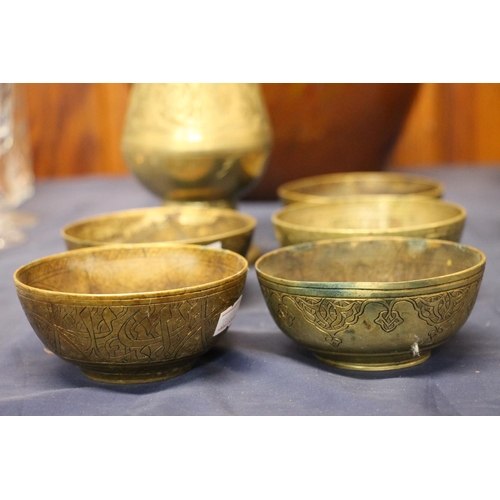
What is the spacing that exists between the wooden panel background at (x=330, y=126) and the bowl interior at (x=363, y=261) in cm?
88

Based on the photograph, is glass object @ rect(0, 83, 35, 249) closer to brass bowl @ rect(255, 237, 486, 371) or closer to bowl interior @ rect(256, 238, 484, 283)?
bowl interior @ rect(256, 238, 484, 283)

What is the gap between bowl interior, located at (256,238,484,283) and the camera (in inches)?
41.1

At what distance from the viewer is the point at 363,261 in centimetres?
109

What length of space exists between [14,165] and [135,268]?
1.25 m

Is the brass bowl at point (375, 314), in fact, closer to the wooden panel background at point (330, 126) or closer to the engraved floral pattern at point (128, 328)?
the engraved floral pattern at point (128, 328)

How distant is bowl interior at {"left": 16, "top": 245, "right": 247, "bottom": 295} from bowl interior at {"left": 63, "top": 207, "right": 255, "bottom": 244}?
271mm

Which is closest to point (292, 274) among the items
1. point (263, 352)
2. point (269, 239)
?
point (263, 352)

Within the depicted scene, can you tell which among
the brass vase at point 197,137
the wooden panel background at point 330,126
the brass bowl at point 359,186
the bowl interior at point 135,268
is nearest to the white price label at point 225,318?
the bowl interior at point 135,268

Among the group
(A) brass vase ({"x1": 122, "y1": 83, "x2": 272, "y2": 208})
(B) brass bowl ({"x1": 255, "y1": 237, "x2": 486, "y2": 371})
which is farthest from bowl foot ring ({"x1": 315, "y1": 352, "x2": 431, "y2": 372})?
(A) brass vase ({"x1": 122, "y1": 83, "x2": 272, "y2": 208})

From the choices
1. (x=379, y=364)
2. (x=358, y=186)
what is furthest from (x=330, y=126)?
(x=379, y=364)

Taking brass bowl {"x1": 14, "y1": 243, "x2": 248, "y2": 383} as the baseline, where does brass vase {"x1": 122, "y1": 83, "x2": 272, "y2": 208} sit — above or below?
above

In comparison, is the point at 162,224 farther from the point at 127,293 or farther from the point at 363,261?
the point at 127,293

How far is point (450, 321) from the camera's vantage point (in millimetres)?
866
